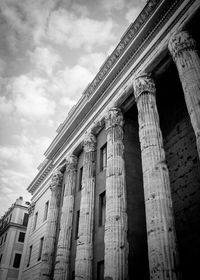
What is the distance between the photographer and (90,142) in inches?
617

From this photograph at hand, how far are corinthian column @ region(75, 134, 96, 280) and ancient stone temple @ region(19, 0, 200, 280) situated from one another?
0.16ft

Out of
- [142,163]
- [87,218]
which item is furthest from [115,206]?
[87,218]

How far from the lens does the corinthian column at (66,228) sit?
46.0 ft

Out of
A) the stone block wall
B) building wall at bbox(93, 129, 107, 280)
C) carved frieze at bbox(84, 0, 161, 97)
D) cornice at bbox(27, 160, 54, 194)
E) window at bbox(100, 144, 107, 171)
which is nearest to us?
the stone block wall

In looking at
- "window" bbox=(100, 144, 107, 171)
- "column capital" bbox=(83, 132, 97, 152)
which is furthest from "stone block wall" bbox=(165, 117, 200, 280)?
"column capital" bbox=(83, 132, 97, 152)

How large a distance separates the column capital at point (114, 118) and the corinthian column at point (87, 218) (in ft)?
7.97

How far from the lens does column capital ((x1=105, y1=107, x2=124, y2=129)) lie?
44.3 ft

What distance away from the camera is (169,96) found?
14.3 meters

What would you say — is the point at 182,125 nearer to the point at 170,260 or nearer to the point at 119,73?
the point at 119,73

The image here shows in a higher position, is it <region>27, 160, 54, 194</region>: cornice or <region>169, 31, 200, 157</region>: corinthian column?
<region>27, 160, 54, 194</region>: cornice

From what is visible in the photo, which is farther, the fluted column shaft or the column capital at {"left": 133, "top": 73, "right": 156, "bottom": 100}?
the column capital at {"left": 133, "top": 73, "right": 156, "bottom": 100}

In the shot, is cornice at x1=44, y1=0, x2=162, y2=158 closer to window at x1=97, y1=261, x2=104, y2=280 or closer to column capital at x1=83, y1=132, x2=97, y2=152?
column capital at x1=83, y1=132, x2=97, y2=152

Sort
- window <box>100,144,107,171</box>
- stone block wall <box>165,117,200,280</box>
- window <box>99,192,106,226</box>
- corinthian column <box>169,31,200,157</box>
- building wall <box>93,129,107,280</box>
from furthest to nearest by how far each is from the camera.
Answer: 1. window <box>100,144,107,171</box>
2. window <box>99,192,106,226</box>
3. building wall <box>93,129,107,280</box>
4. stone block wall <box>165,117,200,280</box>
5. corinthian column <box>169,31,200,157</box>

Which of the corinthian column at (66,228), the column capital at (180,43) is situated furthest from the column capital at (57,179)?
the column capital at (180,43)
